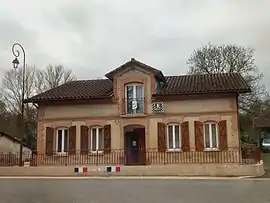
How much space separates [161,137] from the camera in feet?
83.5

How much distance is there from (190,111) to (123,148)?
4766 mm

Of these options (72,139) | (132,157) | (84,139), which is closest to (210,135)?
(132,157)

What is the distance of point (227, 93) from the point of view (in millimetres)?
24859

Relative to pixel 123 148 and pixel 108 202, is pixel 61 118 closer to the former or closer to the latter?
pixel 123 148

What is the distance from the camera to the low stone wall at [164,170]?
20609 millimetres

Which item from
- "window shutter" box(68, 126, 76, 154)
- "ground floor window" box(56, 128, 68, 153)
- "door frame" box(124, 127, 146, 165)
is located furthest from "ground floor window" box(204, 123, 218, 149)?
"ground floor window" box(56, 128, 68, 153)

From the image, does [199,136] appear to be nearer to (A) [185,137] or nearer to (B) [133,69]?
(A) [185,137]

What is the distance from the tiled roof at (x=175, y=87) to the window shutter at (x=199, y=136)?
6.53 feet

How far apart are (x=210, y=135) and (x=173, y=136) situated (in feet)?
7.42

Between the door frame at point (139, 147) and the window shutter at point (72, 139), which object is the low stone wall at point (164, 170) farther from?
the door frame at point (139, 147)

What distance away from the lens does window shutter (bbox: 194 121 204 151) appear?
974 inches

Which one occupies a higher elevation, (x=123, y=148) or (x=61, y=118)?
(x=61, y=118)

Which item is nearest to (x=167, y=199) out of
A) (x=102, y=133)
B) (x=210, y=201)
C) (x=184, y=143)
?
(x=210, y=201)

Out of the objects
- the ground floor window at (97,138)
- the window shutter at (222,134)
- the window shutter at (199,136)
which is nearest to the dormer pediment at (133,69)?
the ground floor window at (97,138)
